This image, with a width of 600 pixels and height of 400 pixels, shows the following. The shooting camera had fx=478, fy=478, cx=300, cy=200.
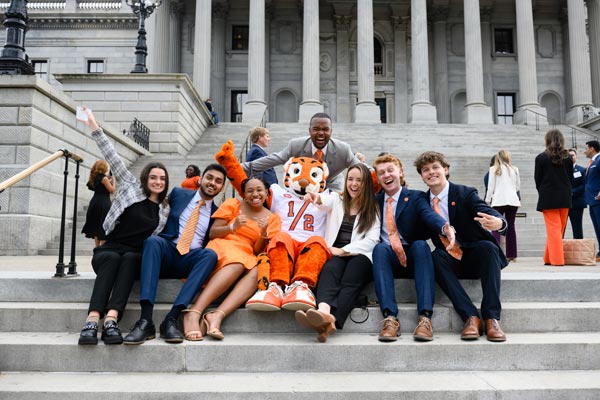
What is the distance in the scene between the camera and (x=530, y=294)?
4.84 meters

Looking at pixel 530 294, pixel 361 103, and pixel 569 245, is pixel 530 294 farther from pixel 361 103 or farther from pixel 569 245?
pixel 361 103

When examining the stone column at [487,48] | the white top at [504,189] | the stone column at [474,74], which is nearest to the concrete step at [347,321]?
the white top at [504,189]

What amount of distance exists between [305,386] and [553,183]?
589 centimetres

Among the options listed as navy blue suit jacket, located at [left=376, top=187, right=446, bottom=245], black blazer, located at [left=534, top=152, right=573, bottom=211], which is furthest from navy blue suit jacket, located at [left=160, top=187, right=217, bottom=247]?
black blazer, located at [left=534, top=152, right=573, bottom=211]

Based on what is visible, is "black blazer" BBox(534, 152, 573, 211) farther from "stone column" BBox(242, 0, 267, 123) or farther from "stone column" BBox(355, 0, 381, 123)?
"stone column" BBox(242, 0, 267, 123)

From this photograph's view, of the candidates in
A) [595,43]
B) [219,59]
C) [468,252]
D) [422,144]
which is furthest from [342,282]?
[595,43]

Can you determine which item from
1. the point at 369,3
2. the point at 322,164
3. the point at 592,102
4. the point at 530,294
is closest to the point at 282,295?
the point at 322,164

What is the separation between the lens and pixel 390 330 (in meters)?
3.93

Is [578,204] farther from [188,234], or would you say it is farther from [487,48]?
[487,48]

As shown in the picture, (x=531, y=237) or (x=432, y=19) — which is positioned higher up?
(x=432, y=19)

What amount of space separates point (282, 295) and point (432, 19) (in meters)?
35.9

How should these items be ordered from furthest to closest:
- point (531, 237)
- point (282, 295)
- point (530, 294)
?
1. point (531, 237)
2. point (530, 294)
3. point (282, 295)

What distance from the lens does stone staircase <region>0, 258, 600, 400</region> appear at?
11.2ft

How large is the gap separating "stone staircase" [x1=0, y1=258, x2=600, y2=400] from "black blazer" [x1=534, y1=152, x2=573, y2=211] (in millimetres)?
3244
